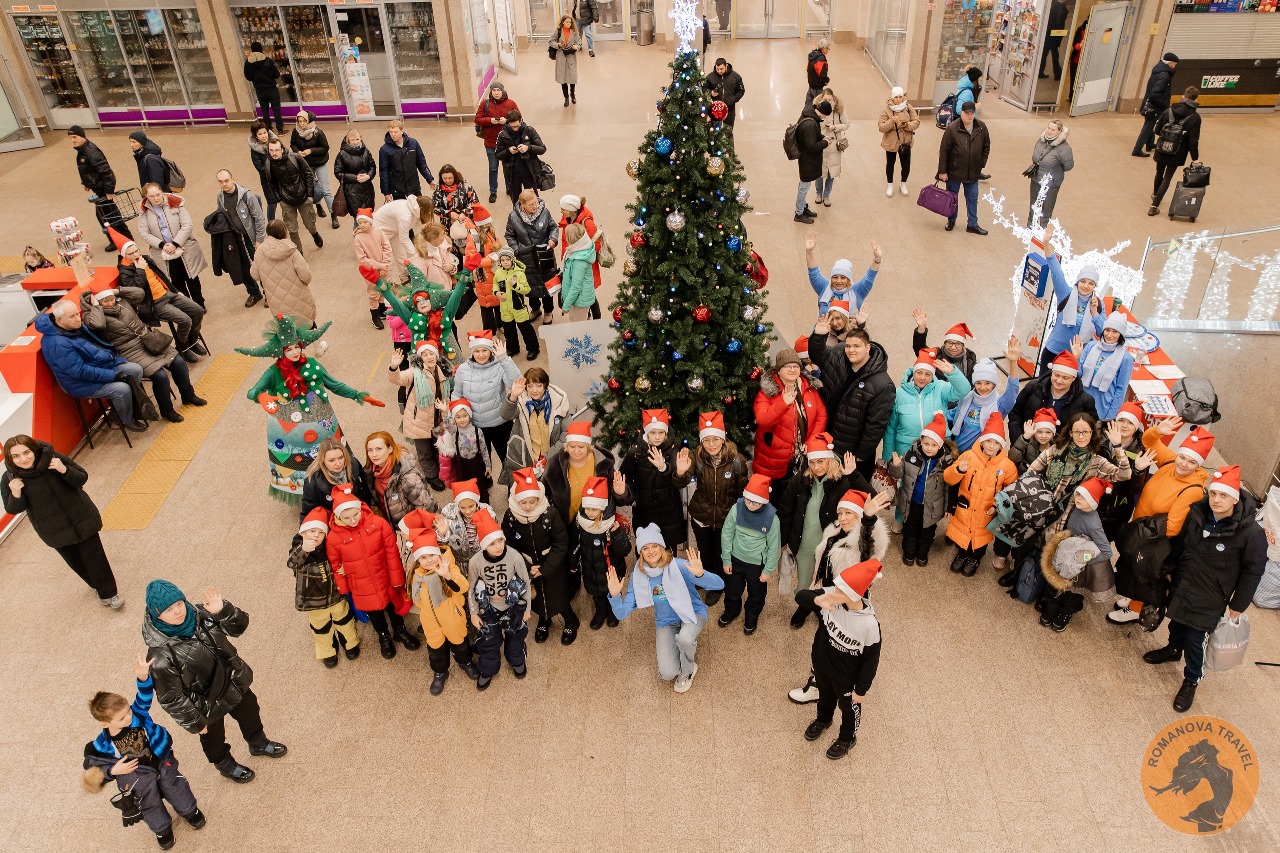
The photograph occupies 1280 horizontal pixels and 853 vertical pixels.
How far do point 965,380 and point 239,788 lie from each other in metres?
5.64

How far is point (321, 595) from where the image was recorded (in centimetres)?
596

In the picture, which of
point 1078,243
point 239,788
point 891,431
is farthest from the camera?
point 1078,243

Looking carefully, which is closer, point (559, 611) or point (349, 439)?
point (559, 611)

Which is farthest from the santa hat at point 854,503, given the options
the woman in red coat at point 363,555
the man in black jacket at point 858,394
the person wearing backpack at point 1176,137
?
the person wearing backpack at point 1176,137

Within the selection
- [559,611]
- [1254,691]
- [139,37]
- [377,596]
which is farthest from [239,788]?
[139,37]

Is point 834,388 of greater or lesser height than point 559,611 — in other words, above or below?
above

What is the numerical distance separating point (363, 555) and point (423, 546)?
556mm

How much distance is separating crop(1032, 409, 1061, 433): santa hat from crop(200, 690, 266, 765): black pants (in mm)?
5296

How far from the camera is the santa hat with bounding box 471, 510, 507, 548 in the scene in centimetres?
552


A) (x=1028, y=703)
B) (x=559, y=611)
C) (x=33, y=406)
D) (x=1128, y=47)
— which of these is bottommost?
(x=1028, y=703)

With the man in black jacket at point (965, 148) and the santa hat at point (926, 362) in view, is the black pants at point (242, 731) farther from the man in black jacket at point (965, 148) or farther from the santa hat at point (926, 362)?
the man in black jacket at point (965, 148)

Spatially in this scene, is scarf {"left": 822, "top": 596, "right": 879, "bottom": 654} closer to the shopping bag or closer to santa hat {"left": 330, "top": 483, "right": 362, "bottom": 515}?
the shopping bag

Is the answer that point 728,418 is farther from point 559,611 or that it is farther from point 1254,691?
point 1254,691

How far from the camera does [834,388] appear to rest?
6.97 meters
